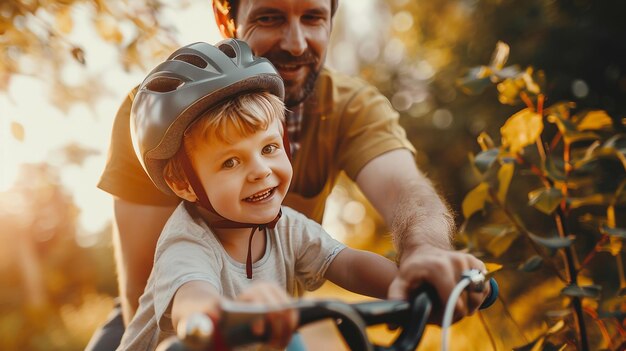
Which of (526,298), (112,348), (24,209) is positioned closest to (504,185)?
(112,348)

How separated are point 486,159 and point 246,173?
1.26 m

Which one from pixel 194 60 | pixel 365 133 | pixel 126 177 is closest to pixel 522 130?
pixel 365 133

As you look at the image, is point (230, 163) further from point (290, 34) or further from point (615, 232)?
point (615, 232)

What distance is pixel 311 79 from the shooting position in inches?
108

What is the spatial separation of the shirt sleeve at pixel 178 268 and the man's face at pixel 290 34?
99 cm

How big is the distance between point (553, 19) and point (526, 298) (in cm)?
244

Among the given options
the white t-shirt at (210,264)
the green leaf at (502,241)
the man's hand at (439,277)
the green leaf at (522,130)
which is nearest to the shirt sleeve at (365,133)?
the green leaf at (522,130)

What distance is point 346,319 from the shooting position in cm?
131

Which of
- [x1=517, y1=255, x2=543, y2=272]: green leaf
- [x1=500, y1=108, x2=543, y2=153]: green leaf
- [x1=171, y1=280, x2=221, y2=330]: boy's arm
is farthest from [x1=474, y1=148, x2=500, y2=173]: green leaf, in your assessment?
[x1=171, y1=280, x2=221, y2=330]: boy's arm

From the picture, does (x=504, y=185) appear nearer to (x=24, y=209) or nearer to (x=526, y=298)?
(x=526, y=298)

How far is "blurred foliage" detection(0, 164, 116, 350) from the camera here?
1005 centimetres

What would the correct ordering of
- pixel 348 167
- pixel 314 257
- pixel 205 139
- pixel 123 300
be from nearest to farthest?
pixel 205 139 < pixel 314 257 < pixel 123 300 < pixel 348 167

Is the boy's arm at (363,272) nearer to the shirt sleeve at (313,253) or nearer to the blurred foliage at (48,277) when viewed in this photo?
the shirt sleeve at (313,253)

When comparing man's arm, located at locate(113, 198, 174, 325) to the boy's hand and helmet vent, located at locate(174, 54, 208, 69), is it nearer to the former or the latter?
helmet vent, located at locate(174, 54, 208, 69)
